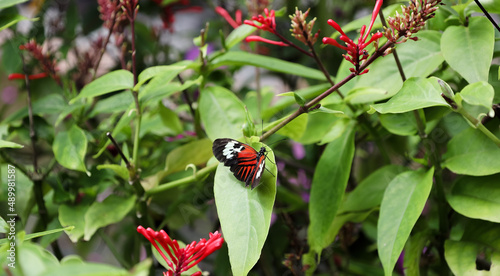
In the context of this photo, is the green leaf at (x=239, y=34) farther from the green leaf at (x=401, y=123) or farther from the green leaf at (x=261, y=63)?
the green leaf at (x=401, y=123)

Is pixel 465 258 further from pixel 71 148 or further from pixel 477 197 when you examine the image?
pixel 71 148

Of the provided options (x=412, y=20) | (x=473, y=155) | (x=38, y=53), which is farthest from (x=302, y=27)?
(x=38, y=53)

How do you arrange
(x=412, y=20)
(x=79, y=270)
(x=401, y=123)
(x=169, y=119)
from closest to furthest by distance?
(x=79, y=270), (x=412, y=20), (x=401, y=123), (x=169, y=119)

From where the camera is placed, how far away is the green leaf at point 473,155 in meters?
0.37

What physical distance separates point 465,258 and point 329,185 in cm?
13

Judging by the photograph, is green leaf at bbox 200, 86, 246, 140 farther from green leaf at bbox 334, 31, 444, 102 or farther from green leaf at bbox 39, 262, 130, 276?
green leaf at bbox 39, 262, 130, 276

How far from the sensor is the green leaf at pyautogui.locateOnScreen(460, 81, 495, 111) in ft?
1.01

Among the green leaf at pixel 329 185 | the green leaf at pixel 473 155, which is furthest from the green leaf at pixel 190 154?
the green leaf at pixel 473 155

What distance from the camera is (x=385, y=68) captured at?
433 millimetres

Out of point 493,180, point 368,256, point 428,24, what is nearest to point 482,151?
point 493,180

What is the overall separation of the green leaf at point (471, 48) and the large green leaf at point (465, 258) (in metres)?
0.15

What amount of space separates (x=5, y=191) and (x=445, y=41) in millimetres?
470

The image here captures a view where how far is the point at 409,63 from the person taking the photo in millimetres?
423

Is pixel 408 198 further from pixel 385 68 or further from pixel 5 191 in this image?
pixel 5 191
